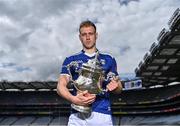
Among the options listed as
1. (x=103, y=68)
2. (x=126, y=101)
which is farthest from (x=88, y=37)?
(x=126, y=101)

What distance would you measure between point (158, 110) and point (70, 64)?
36403 mm

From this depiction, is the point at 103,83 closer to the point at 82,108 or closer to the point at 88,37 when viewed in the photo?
the point at 82,108

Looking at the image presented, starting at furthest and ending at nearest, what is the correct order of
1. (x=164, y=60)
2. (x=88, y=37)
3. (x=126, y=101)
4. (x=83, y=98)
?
(x=126, y=101) → (x=164, y=60) → (x=88, y=37) → (x=83, y=98)

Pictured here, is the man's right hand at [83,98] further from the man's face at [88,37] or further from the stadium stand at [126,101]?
the stadium stand at [126,101]

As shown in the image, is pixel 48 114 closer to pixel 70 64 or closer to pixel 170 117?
pixel 170 117

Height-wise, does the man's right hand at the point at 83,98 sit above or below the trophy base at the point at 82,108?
above

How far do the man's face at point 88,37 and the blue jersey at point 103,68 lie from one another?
109 millimetres

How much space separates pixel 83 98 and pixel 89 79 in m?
0.18

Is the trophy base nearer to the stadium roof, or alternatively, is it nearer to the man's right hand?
the man's right hand

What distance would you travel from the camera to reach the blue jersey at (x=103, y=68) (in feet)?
11.7

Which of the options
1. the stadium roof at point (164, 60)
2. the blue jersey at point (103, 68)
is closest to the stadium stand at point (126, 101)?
the stadium roof at point (164, 60)

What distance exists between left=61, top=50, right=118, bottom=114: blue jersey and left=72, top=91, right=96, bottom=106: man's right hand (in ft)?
0.66

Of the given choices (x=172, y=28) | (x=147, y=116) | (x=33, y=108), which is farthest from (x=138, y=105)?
(x=172, y=28)

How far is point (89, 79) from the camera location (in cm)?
335
